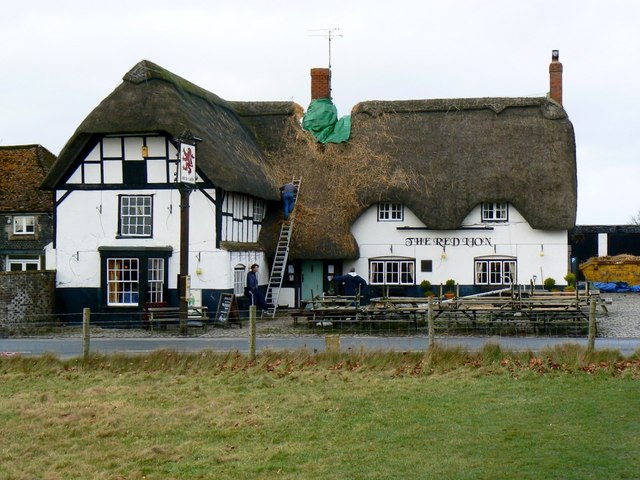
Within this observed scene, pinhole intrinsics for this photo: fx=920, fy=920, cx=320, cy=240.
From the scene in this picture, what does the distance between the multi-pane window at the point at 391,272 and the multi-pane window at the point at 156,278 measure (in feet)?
31.4

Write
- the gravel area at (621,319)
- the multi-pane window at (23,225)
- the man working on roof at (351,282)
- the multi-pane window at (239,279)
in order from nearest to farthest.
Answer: the gravel area at (621,319), the multi-pane window at (239,279), the man working on roof at (351,282), the multi-pane window at (23,225)

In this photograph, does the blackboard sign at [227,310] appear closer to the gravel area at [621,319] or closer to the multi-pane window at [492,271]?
the gravel area at [621,319]

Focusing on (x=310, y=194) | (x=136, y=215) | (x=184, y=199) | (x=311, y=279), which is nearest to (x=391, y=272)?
(x=311, y=279)

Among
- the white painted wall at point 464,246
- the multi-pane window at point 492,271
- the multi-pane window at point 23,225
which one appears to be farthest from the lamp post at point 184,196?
the multi-pane window at point 23,225

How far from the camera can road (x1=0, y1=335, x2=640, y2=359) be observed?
876 inches

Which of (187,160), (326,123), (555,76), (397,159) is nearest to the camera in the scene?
(187,160)

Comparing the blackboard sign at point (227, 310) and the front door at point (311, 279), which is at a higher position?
the front door at point (311, 279)

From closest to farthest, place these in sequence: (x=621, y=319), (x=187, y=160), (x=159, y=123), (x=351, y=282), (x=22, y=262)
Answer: (x=187, y=160) → (x=621, y=319) → (x=159, y=123) → (x=351, y=282) → (x=22, y=262)

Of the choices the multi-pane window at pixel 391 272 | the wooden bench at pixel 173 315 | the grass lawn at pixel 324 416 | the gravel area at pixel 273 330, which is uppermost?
the multi-pane window at pixel 391 272

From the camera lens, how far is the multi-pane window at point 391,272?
123 feet

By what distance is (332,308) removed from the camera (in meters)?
27.6

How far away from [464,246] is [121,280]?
45.4 feet

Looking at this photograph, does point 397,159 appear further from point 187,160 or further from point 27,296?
point 27,296

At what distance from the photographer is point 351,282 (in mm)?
33969
